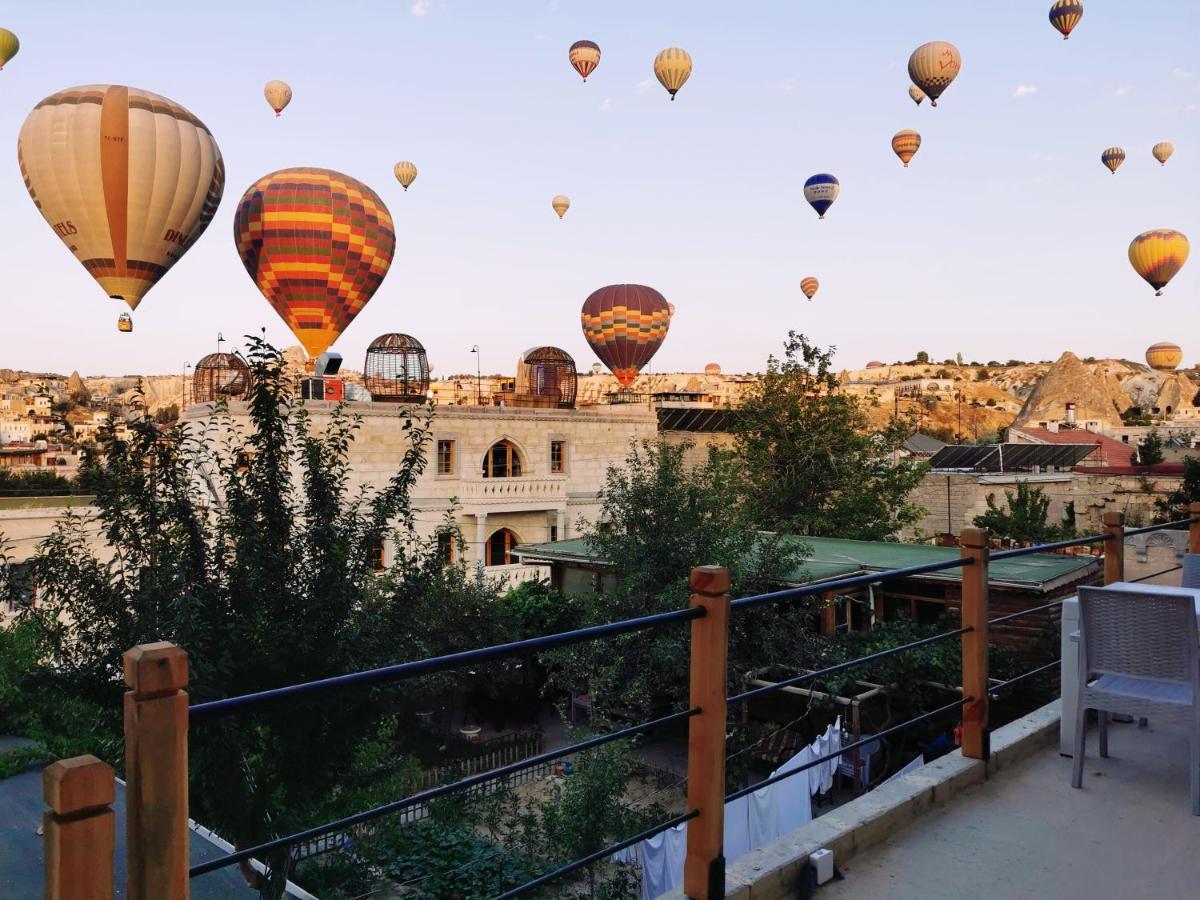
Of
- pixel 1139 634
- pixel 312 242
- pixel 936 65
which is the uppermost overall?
pixel 936 65

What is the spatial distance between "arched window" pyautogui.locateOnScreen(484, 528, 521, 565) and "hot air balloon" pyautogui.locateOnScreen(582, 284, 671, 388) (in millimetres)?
12313

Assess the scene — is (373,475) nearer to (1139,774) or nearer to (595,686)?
(595,686)

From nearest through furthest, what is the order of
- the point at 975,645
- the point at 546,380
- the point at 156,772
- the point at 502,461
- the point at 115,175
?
1. the point at 156,772
2. the point at 975,645
3. the point at 115,175
4. the point at 502,461
5. the point at 546,380

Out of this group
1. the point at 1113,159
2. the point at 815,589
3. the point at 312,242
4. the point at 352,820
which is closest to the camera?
the point at 352,820

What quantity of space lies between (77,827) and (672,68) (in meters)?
41.8

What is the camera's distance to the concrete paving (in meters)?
2.82

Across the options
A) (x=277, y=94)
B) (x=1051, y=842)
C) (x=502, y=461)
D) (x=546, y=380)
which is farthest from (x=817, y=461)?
(x=277, y=94)

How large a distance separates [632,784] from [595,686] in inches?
93.2

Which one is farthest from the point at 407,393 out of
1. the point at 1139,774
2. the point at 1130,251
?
the point at 1130,251

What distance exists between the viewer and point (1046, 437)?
49281 mm

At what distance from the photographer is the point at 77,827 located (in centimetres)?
146

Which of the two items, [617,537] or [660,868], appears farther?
[617,537]

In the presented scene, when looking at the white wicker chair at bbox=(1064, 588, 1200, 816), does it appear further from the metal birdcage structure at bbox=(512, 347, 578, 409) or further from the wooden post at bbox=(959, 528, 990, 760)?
the metal birdcage structure at bbox=(512, 347, 578, 409)

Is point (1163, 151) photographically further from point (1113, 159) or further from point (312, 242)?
point (312, 242)
